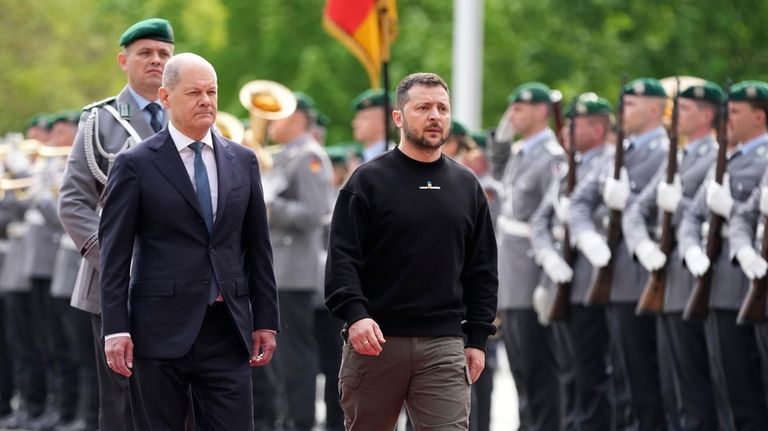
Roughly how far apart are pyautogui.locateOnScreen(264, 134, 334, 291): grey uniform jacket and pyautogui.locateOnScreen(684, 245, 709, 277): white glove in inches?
138

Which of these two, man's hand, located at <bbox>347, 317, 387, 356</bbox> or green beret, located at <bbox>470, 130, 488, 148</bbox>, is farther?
green beret, located at <bbox>470, 130, 488, 148</bbox>

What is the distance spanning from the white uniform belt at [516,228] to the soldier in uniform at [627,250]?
2.43 feet

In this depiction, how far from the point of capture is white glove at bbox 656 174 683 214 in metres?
10.7

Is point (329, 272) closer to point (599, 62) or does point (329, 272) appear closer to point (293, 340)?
point (293, 340)

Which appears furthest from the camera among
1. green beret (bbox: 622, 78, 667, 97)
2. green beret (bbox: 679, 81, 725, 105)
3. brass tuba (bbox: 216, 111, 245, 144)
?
brass tuba (bbox: 216, 111, 245, 144)

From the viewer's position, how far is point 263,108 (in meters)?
13.6

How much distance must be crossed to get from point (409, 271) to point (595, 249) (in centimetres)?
388

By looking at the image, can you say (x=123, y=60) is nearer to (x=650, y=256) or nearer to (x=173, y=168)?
(x=173, y=168)

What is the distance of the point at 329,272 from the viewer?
7676 millimetres

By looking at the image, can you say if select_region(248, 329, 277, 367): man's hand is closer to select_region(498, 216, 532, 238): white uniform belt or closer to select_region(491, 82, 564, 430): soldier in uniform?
select_region(491, 82, 564, 430): soldier in uniform

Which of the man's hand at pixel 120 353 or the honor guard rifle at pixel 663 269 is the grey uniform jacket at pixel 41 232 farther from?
the man's hand at pixel 120 353

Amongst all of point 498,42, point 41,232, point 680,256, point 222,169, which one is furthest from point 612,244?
point 498,42

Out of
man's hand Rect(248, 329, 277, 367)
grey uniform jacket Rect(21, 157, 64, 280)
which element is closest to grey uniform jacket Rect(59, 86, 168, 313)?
man's hand Rect(248, 329, 277, 367)

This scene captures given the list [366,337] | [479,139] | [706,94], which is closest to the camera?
[366,337]
